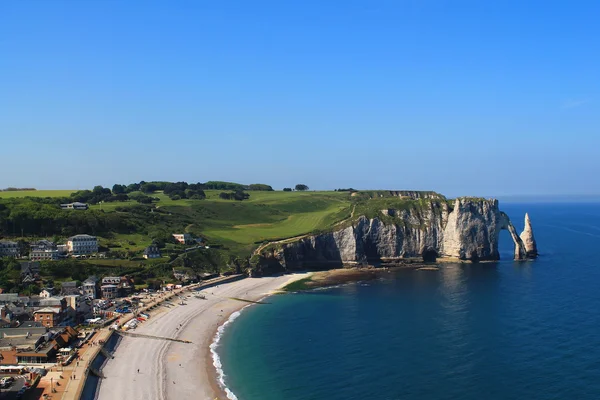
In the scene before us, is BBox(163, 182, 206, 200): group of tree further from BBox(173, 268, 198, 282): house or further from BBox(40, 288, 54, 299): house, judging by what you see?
BBox(40, 288, 54, 299): house

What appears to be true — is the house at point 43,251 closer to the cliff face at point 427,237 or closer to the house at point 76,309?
the house at point 76,309

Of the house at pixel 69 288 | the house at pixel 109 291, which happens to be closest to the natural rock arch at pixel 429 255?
the house at pixel 109 291

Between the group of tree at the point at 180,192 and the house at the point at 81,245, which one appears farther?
the group of tree at the point at 180,192

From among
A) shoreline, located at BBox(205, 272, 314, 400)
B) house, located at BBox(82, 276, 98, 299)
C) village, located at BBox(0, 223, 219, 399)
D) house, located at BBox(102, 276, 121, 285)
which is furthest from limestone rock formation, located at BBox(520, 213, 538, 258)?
house, located at BBox(82, 276, 98, 299)

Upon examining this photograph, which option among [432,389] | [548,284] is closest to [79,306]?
[432,389]

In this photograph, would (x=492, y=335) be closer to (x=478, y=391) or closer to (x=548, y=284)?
(x=478, y=391)

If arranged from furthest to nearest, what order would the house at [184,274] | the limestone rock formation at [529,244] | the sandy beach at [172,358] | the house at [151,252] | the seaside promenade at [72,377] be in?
the limestone rock formation at [529,244]
the house at [151,252]
the house at [184,274]
the sandy beach at [172,358]
the seaside promenade at [72,377]
